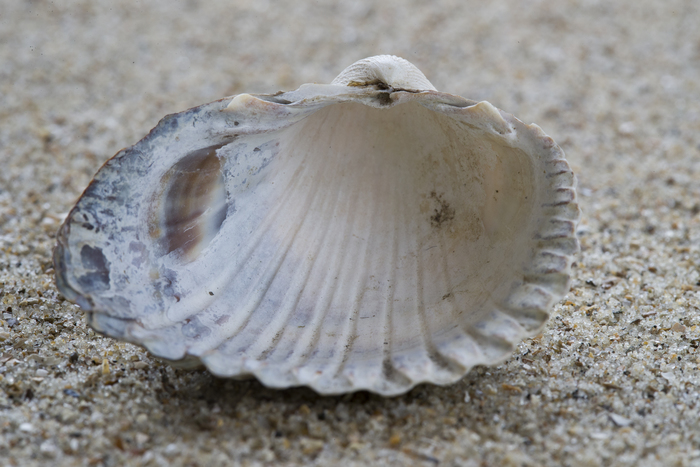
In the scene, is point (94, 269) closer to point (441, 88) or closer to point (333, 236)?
point (333, 236)

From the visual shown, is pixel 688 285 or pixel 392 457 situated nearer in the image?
pixel 392 457

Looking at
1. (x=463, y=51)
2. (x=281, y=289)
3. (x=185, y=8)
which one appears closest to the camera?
(x=281, y=289)

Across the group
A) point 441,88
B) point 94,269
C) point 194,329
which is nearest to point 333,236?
point 194,329

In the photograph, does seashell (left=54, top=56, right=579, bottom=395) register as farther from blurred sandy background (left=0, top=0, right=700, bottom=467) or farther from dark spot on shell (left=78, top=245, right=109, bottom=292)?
blurred sandy background (left=0, top=0, right=700, bottom=467)

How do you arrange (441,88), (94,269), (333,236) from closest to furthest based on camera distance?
(94,269), (333,236), (441,88)

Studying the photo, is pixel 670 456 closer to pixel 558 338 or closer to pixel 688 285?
pixel 558 338


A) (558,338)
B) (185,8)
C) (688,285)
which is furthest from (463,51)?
(558,338)

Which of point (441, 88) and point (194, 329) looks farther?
point (441, 88)
